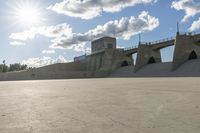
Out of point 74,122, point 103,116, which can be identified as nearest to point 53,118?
point 74,122

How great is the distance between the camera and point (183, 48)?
71.3m

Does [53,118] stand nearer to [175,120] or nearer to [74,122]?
[74,122]

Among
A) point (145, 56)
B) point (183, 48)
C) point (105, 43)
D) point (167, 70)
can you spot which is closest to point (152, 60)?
point (145, 56)

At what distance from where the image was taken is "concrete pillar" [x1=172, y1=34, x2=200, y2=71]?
7050cm

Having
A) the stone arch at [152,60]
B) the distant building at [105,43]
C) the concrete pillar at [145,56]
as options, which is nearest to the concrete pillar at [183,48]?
the concrete pillar at [145,56]

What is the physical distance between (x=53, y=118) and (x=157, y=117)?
324cm

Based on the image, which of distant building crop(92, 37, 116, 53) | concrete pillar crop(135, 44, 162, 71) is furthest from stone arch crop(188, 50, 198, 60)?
distant building crop(92, 37, 116, 53)

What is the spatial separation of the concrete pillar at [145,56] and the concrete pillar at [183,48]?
56.9 feet

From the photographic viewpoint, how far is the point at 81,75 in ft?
320

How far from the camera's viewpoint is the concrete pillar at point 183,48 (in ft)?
231

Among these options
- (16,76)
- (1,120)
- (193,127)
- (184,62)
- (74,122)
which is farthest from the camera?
(16,76)

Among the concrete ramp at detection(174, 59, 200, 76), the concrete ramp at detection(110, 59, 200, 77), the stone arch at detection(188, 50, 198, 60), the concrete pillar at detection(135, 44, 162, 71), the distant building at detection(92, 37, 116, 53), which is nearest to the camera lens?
the concrete ramp at detection(174, 59, 200, 76)

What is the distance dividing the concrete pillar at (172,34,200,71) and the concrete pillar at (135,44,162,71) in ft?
56.9

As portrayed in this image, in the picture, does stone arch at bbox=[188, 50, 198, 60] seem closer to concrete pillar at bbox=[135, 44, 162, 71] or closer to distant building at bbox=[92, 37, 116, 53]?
concrete pillar at bbox=[135, 44, 162, 71]
